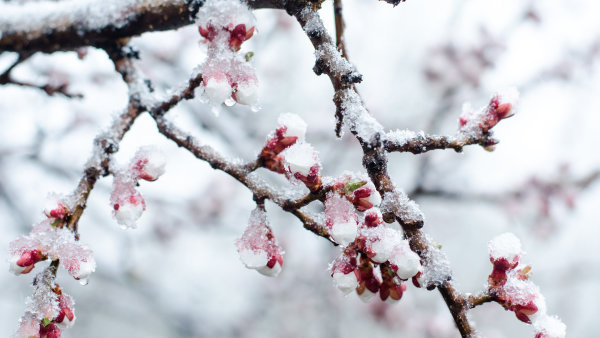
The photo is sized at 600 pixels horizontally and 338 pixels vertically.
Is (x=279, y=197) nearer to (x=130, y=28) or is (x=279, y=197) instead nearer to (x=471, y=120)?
(x=471, y=120)

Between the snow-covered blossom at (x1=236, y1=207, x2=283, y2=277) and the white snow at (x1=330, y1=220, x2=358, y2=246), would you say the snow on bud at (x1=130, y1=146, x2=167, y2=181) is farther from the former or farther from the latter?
the white snow at (x1=330, y1=220, x2=358, y2=246)

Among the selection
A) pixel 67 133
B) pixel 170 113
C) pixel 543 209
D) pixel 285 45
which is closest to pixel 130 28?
pixel 170 113

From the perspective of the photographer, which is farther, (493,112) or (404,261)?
(493,112)

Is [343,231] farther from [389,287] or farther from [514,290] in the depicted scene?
[514,290]

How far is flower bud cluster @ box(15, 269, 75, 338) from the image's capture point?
33.3 inches

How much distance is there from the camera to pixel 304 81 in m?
11.7

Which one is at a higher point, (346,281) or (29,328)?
(346,281)

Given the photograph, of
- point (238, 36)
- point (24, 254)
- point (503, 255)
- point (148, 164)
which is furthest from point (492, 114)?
point (24, 254)

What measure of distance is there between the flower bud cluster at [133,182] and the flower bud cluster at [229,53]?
0.70 feet

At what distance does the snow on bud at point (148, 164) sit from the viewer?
3.22 ft

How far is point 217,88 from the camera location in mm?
868

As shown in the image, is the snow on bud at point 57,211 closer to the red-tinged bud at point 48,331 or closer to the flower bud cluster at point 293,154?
the red-tinged bud at point 48,331

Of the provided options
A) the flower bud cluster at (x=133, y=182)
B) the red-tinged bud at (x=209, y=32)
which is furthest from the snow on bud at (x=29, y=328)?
the red-tinged bud at (x=209, y=32)

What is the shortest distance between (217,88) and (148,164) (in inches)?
10.1
